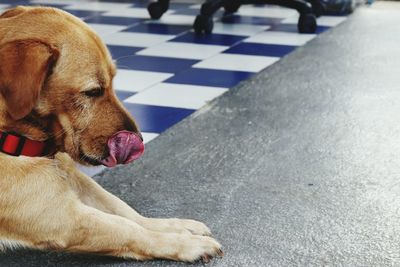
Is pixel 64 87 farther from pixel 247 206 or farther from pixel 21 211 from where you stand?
pixel 247 206

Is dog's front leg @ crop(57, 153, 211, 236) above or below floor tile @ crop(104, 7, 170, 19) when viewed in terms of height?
above

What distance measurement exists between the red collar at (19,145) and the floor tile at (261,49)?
244 cm

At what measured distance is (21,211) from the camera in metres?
1.77

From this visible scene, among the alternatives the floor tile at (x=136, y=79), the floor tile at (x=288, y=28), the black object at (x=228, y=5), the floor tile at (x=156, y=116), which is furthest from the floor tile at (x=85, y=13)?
the floor tile at (x=156, y=116)

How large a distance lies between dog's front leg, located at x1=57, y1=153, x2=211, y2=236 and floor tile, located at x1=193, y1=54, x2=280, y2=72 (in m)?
1.84

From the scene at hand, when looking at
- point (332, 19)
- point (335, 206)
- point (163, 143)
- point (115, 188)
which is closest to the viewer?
point (335, 206)

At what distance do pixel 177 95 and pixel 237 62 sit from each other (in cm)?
70

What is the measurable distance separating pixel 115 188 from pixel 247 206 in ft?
1.29

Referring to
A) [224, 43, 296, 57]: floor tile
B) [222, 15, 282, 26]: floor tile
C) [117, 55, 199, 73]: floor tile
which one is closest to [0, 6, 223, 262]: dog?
[117, 55, 199, 73]: floor tile

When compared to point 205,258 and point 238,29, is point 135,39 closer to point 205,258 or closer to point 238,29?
point 238,29

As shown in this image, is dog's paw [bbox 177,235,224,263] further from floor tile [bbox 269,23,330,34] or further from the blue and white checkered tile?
floor tile [bbox 269,23,330,34]

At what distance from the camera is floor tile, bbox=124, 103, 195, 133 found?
288 centimetres

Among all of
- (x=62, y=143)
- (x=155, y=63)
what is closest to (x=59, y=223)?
(x=62, y=143)

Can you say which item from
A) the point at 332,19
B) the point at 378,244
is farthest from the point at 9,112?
the point at 332,19
